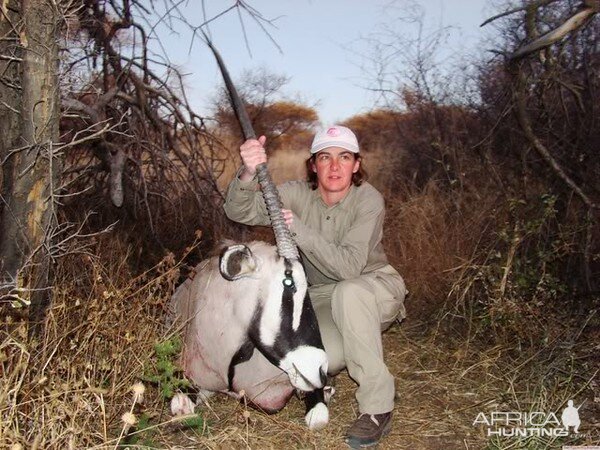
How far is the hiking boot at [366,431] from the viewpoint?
344 cm

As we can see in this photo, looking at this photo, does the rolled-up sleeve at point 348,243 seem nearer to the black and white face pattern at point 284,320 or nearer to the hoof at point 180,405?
the black and white face pattern at point 284,320

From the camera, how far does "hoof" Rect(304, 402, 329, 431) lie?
362 centimetres

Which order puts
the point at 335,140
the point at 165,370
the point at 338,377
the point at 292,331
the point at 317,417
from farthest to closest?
1. the point at 338,377
2. the point at 335,140
3. the point at 317,417
4. the point at 165,370
5. the point at 292,331

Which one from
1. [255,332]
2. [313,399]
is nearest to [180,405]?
[255,332]

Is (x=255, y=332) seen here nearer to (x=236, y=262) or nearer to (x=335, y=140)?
(x=236, y=262)

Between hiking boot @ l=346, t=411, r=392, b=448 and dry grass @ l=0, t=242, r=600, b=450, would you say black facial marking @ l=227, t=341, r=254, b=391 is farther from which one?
hiking boot @ l=346, t=411, r=392, b=448

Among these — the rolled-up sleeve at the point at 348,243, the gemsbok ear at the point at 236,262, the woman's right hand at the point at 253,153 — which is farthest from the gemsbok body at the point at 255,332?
the woman's right hand at the point at 253,153

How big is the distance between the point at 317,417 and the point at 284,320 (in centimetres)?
74

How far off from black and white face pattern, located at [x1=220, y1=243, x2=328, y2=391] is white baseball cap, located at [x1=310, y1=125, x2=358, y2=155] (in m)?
0.94

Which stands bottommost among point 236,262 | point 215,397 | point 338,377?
point 338,377

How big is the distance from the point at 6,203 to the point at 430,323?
12.3 feet

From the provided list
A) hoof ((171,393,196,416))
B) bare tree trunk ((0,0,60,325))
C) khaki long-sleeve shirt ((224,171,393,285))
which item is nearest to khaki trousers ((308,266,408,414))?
khaki long-sleeve shirt ((224,171,393,285))

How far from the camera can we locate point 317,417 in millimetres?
3633

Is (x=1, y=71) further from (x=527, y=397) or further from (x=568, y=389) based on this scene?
(x=568, y=389)
